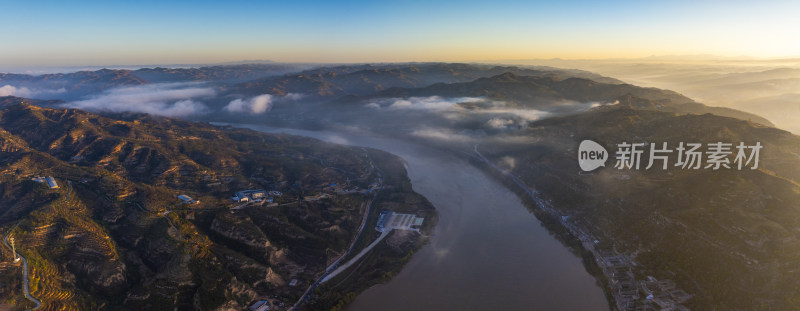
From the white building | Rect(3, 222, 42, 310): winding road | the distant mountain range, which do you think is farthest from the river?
the white building

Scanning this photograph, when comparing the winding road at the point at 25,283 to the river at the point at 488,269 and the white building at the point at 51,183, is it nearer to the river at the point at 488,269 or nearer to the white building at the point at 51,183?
the white building at the point at 51,183

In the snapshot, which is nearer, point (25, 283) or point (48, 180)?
point (25, 283)

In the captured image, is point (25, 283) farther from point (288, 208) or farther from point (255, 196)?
point (255, 196)

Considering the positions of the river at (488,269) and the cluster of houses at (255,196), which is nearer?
the river at (488,269)

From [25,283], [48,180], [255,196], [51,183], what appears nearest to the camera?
[25,283]

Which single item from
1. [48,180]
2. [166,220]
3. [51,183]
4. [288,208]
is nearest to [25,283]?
[166,220]

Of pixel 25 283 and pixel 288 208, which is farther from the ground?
pixel 25 283

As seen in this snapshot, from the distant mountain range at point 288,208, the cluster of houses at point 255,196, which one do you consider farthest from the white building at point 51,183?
the cluster of houses at point 255,196

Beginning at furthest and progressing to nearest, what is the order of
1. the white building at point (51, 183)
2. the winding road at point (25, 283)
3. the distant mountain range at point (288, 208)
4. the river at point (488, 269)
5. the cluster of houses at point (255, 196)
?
the cluster of houses at point (255, 196)
the white building at point (51, 183)
the river at point (488, 269)
the distant mountain range at point (288, 208)
the winding road at point (25, 283)

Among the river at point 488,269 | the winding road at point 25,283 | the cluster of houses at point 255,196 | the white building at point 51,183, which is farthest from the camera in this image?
the cluster of houses at point 255,196

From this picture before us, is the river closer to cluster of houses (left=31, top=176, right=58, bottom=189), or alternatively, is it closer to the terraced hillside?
the terraced hillside
